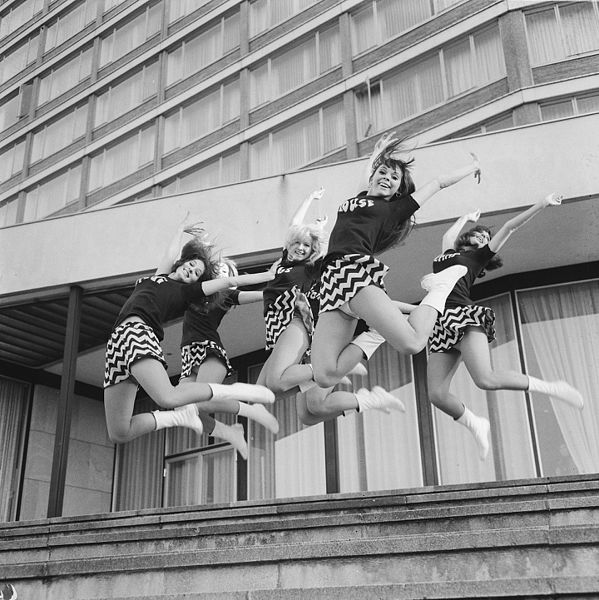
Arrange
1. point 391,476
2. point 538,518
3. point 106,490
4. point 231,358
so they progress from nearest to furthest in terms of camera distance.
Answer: point 538,518 → point 391,476 → point 231,358 → point 106,490

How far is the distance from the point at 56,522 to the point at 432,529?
3.36 meters

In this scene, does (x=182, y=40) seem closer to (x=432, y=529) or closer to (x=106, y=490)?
(x=106, y=490)

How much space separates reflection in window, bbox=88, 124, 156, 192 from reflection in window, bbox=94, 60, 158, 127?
58.2 inches

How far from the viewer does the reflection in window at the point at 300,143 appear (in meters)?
28.1

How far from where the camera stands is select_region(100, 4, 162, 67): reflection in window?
35062mm

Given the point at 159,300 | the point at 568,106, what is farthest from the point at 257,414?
the point at 568,106

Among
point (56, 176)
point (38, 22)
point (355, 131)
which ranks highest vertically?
point (38, 22)

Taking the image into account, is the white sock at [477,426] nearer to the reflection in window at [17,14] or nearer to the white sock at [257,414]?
the white sock at [257,414]

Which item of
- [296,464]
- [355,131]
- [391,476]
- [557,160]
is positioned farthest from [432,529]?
[355,131]

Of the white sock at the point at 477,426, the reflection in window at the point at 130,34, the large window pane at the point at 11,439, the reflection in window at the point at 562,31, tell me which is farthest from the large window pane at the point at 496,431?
the reflection in window at the point at 130,34

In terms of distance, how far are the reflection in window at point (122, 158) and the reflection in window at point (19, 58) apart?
8.14 metres

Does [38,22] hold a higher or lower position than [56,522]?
higher

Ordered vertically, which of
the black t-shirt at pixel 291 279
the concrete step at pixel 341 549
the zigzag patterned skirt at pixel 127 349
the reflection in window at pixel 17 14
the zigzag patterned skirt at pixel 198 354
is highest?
the reflection in window at pixel 17 14

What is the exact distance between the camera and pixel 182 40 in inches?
1319
